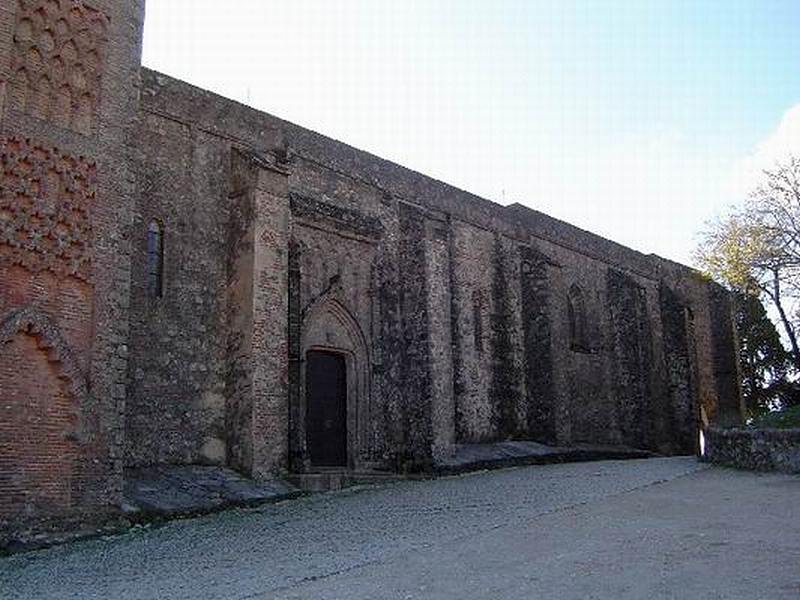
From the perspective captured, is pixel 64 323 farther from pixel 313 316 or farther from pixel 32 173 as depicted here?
pixel 313 316

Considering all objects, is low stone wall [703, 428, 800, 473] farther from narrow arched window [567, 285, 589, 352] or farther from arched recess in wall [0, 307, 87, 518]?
arched recess in wall [0, 307, 87, 518]

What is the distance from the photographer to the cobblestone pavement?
7113mm

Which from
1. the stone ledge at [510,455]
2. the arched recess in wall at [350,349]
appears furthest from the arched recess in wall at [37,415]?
the stone ledge at [510,455]

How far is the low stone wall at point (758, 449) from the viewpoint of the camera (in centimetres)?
1373

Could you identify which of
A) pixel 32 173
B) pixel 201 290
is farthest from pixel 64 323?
pixel 201 290

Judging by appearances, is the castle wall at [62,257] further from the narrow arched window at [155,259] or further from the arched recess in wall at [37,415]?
the narrow arched window at [155,259]

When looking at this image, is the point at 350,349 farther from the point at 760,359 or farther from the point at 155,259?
the point at 760,359

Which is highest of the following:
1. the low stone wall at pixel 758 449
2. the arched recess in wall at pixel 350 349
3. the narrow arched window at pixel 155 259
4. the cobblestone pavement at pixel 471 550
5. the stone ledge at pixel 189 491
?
the narrow arched window at pixel 155 259

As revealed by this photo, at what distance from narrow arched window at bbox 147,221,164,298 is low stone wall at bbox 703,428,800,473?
9521 millimetres

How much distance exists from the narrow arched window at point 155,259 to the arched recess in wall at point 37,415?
3292 mm

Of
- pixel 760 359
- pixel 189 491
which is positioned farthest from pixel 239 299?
pixel 760 359

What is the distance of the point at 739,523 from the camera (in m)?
9.41

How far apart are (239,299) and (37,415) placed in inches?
186

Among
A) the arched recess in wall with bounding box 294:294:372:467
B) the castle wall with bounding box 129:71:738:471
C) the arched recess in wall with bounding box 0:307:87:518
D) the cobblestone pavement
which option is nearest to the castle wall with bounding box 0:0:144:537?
the arched recess in wall with bounding box 0:307:87:518
